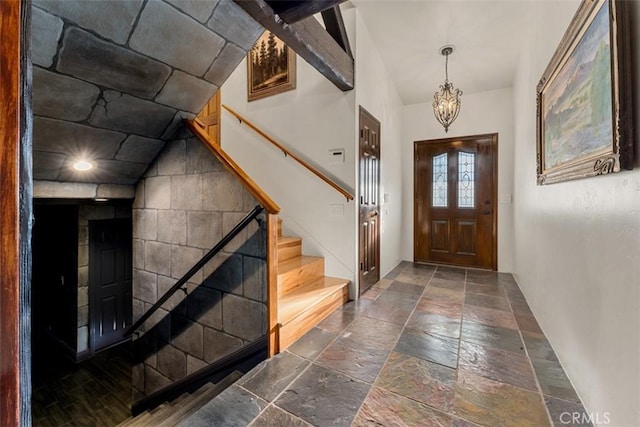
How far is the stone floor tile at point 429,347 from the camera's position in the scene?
6.49 feet

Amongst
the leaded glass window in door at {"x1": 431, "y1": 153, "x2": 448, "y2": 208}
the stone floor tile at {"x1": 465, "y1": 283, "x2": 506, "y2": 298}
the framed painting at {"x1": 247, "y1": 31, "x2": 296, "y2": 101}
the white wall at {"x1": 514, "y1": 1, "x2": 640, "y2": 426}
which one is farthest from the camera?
the leaded glass window in door at {"x1": 431, "y1": 153, "x2": 448, "y2": 208}

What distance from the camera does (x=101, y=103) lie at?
1890 millimetres

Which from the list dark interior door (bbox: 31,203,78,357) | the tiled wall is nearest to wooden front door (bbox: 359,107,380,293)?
the tiled wall

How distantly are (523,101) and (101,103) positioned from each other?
4.20 meters

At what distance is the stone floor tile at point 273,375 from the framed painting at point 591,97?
199 cm

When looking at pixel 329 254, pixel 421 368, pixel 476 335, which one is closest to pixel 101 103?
pixel 329 254

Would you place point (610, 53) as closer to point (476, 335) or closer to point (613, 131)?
point (613, 131)

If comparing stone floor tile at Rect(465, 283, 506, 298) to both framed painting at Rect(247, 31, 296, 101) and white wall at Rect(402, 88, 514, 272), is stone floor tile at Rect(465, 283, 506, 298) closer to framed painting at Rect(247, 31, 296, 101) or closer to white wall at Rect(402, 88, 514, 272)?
white wall at Rect(402, 88, 514, 272)

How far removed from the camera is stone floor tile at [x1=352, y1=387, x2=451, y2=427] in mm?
1423

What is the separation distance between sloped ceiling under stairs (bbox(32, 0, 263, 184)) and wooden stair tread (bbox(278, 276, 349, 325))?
1830mm

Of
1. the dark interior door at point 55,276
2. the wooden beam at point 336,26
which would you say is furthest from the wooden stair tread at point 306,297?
the dark interior door at point 55,276

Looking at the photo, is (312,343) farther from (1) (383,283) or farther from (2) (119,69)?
(2) (119,69)

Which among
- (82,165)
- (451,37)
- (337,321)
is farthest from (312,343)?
(451,37)

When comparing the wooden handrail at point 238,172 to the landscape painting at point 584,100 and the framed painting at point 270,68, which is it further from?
the landscape painting at point 584,100
